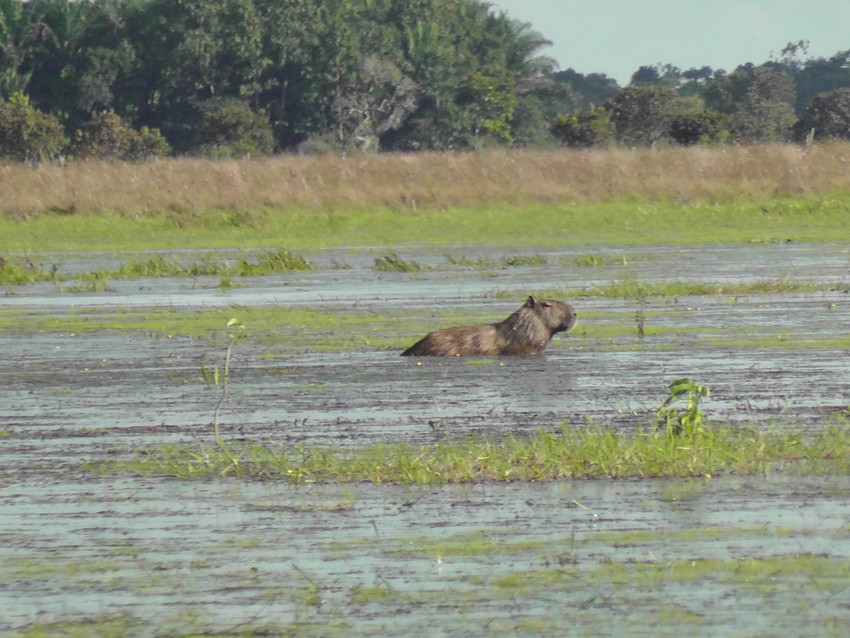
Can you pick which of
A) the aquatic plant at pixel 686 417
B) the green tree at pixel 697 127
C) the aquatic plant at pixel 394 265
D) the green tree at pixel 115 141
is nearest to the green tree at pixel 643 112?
the green tree at pixel 697 127

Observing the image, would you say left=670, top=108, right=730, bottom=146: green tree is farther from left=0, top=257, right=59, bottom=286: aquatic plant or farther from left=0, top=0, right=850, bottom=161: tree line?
left=0, top=257, right=59, bottom=286: aquatic plant

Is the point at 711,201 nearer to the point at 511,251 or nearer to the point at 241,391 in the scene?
the point at 511,251

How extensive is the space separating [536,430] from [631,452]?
1023mm

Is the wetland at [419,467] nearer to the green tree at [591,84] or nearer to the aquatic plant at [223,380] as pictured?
the aquatic plant at [223,380]

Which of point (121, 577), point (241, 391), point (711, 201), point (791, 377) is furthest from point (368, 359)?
point (711, 201)

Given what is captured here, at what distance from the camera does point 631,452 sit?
6.71 metres

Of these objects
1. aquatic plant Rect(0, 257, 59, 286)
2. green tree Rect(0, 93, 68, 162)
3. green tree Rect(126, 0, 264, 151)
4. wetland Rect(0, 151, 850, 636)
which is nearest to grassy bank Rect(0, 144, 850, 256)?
aquatic plant Rect(0, 257, 59, 286)

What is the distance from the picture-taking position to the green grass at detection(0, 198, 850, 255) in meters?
23.3

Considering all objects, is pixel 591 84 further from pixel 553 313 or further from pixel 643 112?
pixel 553 313

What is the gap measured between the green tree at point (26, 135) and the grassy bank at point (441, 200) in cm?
1572

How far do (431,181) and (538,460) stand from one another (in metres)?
22.1

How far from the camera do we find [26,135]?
45750 mm

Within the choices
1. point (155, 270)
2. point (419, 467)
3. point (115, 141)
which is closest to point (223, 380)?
point (419, 467)

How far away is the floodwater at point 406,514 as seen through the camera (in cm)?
470
